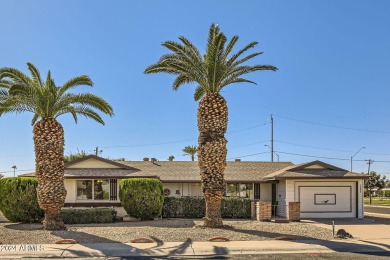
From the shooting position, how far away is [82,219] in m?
23.6

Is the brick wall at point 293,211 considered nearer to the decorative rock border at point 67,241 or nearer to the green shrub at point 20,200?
the decorative rock border at point 67,241

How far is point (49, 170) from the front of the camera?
20.2 m

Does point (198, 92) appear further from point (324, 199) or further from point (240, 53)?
point (324, 199)

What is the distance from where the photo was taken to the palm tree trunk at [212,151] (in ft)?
Answer: 66.1

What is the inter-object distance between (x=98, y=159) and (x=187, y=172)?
267 inches

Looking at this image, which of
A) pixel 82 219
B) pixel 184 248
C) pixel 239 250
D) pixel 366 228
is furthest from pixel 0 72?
pixel 366 228

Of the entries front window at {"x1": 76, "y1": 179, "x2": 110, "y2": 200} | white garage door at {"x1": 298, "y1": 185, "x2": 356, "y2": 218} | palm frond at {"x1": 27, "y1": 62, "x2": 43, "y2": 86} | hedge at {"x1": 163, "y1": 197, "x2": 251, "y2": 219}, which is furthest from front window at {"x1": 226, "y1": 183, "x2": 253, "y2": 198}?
palm frond at {"x1": 27, "y1": 62, "x2": 43, "y2": 86}

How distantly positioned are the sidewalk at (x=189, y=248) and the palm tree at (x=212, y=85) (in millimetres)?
4346

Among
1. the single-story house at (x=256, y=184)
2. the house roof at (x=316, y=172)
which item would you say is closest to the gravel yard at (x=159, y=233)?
the house roof at (x=316, y=172)

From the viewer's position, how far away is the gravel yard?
17.1 metres

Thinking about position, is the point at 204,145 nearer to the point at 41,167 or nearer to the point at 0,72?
the point at 41,167

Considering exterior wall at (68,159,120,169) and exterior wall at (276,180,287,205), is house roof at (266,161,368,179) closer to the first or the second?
exterior wall at (276,180,287,205)

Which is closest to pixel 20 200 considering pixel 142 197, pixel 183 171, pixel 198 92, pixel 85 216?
pixel 85 216

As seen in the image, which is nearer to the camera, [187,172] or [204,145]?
[204,145]
